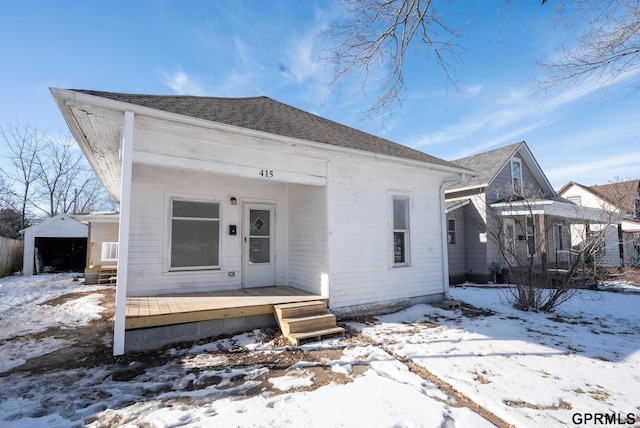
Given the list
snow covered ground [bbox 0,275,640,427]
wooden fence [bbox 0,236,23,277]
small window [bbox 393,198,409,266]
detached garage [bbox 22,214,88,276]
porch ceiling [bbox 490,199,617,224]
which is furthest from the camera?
detached garage [bbox 22,214,88,276]

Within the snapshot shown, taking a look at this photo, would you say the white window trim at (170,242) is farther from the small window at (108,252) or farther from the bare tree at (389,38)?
the small window at (108,252)

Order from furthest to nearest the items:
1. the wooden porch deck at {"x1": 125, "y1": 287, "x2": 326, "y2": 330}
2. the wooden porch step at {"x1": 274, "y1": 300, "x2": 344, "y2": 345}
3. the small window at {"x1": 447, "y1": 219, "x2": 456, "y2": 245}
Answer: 1. the small window at {"x1": 447, "y1": 219, "x2": 456, "y2": 245}
2. the wooden porch step at {"x1": 274, "y1": 300, "x2": 344, "y2": 345}
3. the wooden porch deck at {"x1": 125, "y1": 287, "x2": 326, "y2": 330}

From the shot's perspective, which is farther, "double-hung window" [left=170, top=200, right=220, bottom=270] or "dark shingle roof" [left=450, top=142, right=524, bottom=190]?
"dark shingle roof" [left=450, top=142, right=524, bottom=190]

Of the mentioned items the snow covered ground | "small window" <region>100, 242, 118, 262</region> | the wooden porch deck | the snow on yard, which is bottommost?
the snow on yard

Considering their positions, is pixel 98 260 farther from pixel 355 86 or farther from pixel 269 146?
pixel 355 86

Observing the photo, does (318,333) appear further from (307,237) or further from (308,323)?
(307,237)

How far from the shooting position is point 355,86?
4566 mm

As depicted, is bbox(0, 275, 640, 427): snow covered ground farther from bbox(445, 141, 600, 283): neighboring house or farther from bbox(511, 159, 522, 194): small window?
bbox(511, 159, 522, 194): small window

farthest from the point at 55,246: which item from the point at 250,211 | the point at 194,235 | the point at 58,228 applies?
the point at 250,211

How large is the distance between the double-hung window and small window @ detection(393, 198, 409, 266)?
13.2 feet

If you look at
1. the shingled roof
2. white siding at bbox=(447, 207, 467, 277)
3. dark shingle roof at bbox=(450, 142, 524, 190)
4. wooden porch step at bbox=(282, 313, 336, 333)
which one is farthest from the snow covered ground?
dark shingle roof at bbox=(450, 142, 524, 190)

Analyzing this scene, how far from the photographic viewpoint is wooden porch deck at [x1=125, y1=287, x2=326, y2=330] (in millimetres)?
4312

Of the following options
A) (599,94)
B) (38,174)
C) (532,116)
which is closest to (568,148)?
(532,116)

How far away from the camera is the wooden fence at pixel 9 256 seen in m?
14.2
